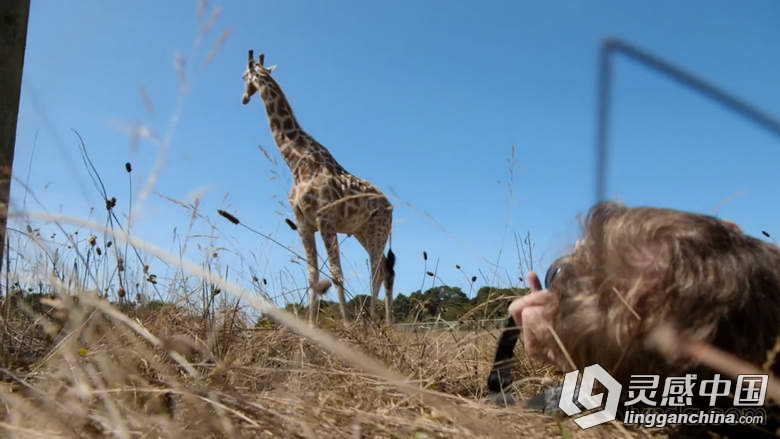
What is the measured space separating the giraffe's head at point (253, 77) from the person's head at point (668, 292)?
4.79 m

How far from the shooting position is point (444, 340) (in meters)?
2.02

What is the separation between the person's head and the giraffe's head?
189 inches

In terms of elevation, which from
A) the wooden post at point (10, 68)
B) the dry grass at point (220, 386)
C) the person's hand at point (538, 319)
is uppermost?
the wooden post at point (10, 68)

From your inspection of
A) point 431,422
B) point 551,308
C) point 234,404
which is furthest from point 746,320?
point 234,404

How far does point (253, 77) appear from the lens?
17.7 ft

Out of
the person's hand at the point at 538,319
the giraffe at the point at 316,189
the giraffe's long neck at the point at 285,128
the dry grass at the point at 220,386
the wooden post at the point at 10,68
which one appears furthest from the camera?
the giraffe's long neck at the point at 285,128

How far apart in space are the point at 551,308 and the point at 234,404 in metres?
0.54

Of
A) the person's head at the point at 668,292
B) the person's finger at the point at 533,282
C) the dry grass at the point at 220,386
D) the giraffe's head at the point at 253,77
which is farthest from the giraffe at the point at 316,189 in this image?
the person's head at the point at 668,292

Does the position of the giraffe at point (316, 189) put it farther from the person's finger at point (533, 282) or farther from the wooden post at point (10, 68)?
the person's finger at point (533, 282)

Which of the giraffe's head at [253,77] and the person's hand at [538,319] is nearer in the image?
the person's hand at [538,319]

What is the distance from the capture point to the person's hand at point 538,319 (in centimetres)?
105

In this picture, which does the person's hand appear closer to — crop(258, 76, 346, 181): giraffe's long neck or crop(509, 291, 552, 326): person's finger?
crop(509, 291, 552, 326): person's finger

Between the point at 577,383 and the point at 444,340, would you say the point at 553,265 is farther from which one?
the point at 444,340

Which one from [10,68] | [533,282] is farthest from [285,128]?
[533,282]
